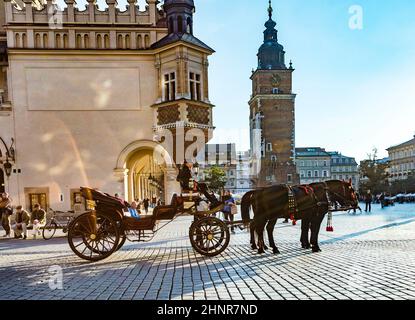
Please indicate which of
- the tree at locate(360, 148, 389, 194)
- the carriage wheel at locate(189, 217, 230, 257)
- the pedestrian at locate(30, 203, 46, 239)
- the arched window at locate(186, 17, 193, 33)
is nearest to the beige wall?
the pedestrian at locate(30, 203, 46, 239)

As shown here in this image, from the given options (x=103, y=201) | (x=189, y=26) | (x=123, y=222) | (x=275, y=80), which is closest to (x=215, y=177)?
(x=189, y=26)

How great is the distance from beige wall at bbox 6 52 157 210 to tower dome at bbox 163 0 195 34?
21.7 feet

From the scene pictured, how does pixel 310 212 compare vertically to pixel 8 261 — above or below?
above

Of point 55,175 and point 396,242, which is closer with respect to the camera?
point 55,175

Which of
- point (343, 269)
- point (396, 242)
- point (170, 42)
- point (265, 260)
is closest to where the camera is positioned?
point (343, 269)

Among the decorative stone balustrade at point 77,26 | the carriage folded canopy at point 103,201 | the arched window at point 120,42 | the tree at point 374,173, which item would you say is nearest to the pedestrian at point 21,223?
the decorative stone balustrade at point 77,26

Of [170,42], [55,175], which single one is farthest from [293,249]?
[170,42]

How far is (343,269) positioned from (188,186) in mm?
2793

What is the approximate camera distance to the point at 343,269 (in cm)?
408

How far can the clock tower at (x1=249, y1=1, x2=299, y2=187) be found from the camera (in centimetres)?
4400

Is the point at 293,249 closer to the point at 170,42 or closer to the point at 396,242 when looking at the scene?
the point at 396,242

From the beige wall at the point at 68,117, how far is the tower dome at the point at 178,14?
260 inches

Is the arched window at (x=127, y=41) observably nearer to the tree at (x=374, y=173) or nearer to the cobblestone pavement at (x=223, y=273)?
the cobblestone pavement at (x=223, y=273)

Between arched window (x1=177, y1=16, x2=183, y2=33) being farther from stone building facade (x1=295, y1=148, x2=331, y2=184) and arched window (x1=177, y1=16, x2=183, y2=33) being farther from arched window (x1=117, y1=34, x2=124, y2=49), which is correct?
stone building facade (x1=295, y1=148, x2=331, y2=184)
